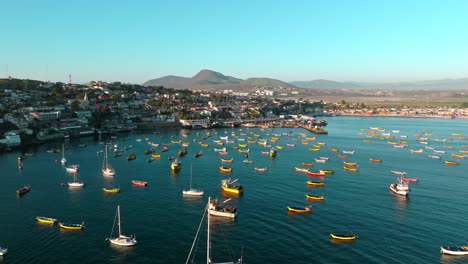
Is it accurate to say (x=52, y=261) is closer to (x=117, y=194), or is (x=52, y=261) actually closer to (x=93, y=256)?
(x=93, y=256)

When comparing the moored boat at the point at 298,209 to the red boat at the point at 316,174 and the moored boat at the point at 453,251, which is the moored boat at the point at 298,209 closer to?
the moored boat at the point at 453,251

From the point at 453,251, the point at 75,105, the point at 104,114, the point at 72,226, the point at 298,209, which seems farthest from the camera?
the point at 75,105

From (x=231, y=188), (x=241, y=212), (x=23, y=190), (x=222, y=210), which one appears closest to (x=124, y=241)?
(x=222, y=210)

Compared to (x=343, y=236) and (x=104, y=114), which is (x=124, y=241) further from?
(x=104, y=114)

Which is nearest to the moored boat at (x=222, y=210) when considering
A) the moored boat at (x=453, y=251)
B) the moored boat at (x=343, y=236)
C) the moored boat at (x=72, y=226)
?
the moored boat at (x=343, y=236)

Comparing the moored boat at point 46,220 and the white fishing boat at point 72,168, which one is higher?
the white fishing boat at point 72,168

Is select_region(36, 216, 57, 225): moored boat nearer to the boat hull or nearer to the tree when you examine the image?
the boat hull

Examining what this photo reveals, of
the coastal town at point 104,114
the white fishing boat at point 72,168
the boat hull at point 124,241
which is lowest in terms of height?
the boat hull at point 124,241

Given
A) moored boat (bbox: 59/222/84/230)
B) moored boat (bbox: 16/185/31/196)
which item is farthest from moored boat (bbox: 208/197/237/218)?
moored boat (bbox: 16/185/31/196)

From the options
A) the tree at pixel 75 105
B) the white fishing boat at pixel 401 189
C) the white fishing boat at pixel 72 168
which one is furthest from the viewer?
the tree at pixel 75 105
